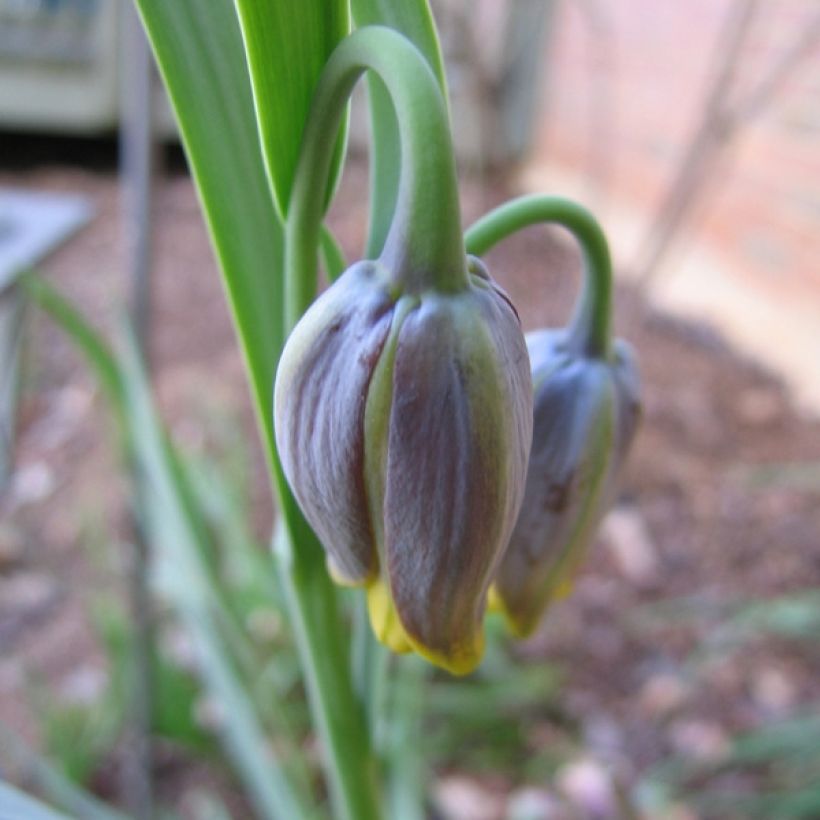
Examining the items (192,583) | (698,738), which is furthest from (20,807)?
(698,738)

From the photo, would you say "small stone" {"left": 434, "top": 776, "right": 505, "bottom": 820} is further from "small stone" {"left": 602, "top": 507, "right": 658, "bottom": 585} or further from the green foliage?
"small stone" {"left": 602, "top": 507, "right": 658, "bottom": 585}

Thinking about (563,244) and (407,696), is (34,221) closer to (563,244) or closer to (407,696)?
(407,696)

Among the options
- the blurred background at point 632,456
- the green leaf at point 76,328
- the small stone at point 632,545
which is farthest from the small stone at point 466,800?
the green leaf at point 76,328

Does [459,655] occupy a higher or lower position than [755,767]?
higher

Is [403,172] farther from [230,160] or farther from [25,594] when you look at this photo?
[25,594]

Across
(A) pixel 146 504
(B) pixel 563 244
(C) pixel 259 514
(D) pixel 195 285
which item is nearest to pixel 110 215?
(D) pixel 195 285

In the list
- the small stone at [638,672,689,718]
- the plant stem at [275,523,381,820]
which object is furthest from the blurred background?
the plant stem at [275,523,381,820]
